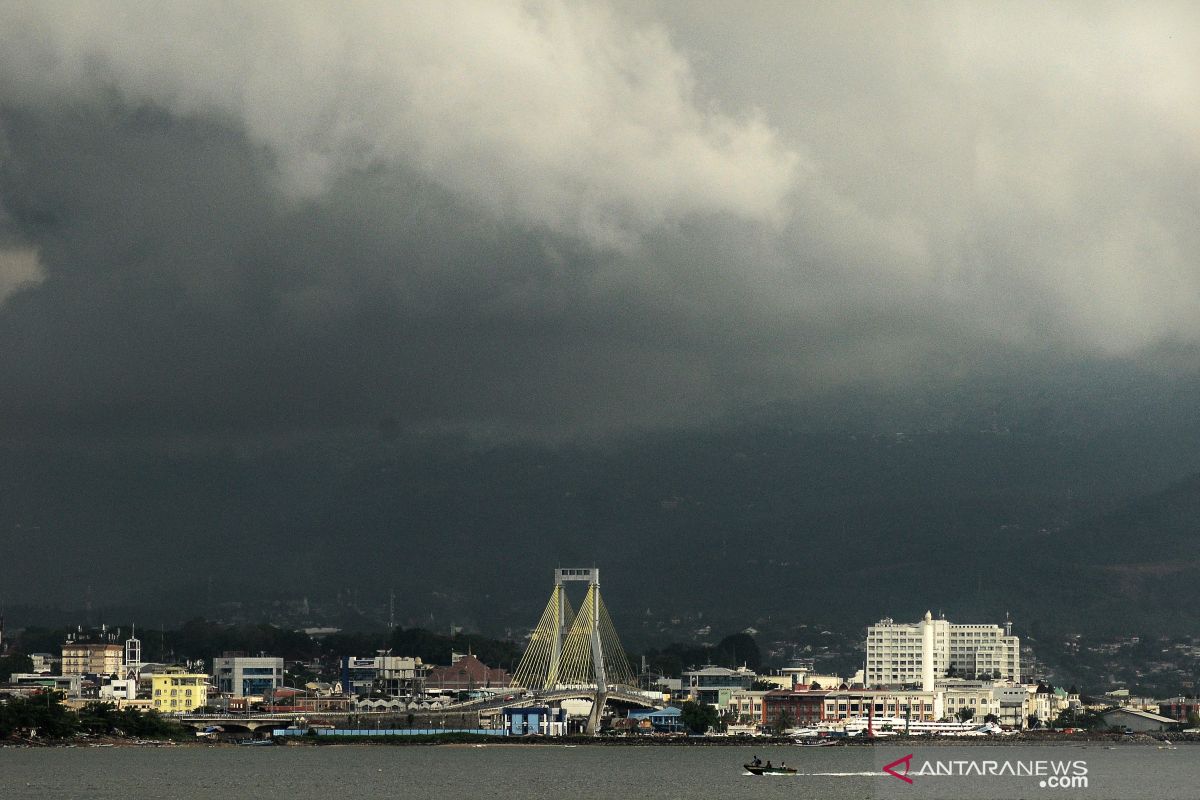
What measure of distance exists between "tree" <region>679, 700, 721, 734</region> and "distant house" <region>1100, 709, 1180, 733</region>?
48.7m

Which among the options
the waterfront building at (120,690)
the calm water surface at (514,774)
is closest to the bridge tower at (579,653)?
the calm water surface at (514,774)

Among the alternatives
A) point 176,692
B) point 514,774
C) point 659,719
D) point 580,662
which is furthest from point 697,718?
point 514,774

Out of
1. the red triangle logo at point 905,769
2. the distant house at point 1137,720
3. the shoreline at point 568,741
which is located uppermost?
the red triangle logo at point 905,769

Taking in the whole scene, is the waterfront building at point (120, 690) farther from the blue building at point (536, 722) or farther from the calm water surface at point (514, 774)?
the blue building at point (536, 722)

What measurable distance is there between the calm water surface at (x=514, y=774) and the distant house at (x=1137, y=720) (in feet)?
152

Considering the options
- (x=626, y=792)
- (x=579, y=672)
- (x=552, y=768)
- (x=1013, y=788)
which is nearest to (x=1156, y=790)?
(x=1013, y=788)

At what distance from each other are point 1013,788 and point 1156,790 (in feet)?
31.6

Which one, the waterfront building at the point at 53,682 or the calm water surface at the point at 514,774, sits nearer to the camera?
the calm water surface at the point at 514,774

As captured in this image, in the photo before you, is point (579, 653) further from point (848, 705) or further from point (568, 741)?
point (848, 705)

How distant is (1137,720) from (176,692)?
299ft

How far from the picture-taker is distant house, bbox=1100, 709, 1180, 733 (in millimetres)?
190725

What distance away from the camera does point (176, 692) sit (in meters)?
169

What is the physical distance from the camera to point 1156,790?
95.7 metres

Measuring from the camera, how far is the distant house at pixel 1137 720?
626 feet
